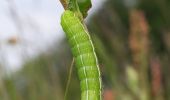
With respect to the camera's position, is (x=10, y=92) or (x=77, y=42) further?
(x=10, y=92)

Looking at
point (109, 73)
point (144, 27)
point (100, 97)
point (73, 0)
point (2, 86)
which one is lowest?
point (100, 97)

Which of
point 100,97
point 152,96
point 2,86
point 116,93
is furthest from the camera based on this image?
point 116,93

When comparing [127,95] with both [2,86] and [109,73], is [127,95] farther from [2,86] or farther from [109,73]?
[2,86]

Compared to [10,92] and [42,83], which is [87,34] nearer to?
[10,92]

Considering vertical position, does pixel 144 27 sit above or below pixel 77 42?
above

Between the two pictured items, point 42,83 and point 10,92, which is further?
point 42,83

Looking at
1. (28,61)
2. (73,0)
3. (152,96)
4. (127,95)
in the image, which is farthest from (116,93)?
(73,0)

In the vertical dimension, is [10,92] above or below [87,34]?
above

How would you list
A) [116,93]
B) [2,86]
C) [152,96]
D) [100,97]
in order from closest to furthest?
[100,97] < [2,86] < [152,96] < [116,93]

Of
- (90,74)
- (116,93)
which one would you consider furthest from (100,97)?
(116,93)
